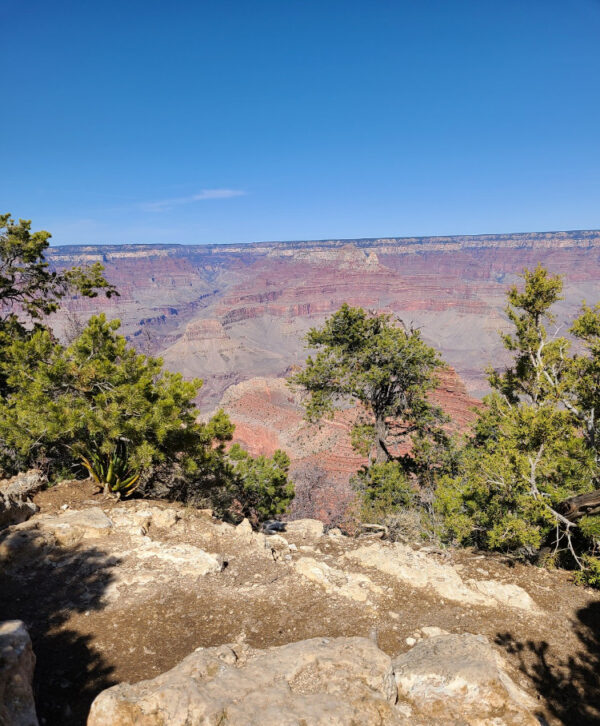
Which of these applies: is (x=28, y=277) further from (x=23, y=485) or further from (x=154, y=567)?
(x=154, y=567)

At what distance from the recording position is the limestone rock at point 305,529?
1009 centimetres

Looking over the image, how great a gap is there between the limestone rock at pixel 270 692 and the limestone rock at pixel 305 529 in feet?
17.4

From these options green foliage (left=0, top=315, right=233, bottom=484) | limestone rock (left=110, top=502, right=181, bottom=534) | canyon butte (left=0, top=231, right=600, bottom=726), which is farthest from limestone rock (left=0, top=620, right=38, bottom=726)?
green foliage (left=0, top=315, right=233, bottom=484)

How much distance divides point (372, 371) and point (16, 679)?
1351 centimetres

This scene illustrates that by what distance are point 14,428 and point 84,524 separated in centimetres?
257

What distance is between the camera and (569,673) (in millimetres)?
5238

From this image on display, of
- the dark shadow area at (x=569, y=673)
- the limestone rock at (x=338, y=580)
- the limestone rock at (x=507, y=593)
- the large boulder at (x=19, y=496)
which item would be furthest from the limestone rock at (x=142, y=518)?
the dark shadow area at (x=569, y=673)

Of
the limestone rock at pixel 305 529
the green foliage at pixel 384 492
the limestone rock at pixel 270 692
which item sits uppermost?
the limestone rock at pixel 270 692

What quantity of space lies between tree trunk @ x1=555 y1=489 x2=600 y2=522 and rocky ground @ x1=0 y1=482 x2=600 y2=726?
120cm

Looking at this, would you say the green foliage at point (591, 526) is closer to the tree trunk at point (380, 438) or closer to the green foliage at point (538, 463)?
the green foliage at point (538, 463)

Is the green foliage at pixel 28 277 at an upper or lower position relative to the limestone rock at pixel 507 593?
upper

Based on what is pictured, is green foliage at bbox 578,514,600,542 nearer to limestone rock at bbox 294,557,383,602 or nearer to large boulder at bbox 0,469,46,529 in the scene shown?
limestone rock at bbox 294,557,383,602

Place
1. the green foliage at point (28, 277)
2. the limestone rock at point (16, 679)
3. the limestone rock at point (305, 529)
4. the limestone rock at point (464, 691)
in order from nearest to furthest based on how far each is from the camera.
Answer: the limestone rock at point (16, 679), the limestone rock at point (464, 691), the limestone rock at point (305, 529), the green foliage at point (28, 277)

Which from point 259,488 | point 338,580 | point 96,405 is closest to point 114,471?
point 96,405
